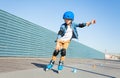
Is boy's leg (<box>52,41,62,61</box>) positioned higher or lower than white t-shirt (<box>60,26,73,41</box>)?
lower

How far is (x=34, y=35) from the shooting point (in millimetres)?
16078

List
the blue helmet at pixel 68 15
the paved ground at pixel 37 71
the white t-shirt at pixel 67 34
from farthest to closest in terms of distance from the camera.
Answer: the white t-shirt at pixel 67 34
the blue helmet at pixel 68 15
the paved ground at pixel 37 71

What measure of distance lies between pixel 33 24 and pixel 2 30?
4.40m

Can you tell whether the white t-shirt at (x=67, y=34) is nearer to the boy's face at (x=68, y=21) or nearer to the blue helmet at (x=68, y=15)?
the boy's face at (x=68, y=21)

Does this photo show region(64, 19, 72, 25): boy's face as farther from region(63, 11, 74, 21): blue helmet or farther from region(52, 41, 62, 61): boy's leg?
region(52, 41, 62, 61): boy's leg

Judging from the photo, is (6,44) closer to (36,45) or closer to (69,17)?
(36,45)

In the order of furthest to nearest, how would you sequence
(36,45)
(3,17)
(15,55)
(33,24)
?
(36,45) < (33,24) < (15,55) < (3,17)

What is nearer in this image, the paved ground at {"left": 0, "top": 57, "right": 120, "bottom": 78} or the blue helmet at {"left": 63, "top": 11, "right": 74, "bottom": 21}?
the paved ground at {"left": 0, "top": 57, "right": 120, "bottom": 78}

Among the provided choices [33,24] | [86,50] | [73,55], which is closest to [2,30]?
[33,24]

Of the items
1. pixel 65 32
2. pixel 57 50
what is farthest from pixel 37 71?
pixel 65 32

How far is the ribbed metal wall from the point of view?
1153 cm

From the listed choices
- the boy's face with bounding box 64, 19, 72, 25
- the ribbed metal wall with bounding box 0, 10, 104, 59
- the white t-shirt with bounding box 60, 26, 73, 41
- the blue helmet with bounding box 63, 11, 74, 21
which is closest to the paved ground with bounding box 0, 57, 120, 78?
the white t-shirt with bounding box 60, 26, 73, 41

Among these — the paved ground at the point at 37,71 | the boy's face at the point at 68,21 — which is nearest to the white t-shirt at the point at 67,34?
the boy's face at the point at 68,21

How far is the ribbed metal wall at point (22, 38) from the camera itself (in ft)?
37.8
